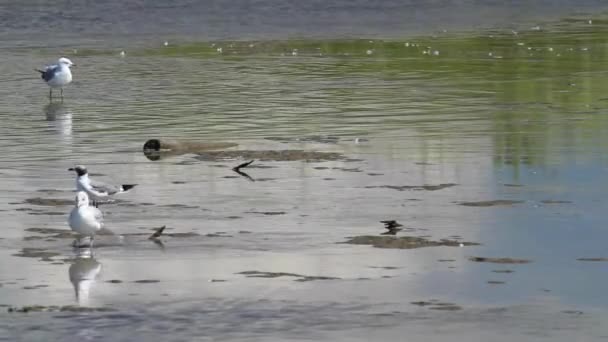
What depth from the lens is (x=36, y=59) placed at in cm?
3316

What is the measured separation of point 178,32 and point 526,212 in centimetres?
2661

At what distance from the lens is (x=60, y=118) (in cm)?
2311

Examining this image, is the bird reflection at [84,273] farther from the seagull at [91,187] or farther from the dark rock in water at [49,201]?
the dark rock in water at [49,201]

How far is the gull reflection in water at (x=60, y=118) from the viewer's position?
846 inches

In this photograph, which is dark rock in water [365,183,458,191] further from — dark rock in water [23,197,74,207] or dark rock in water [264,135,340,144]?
dark rock in water [264,135,340,144]

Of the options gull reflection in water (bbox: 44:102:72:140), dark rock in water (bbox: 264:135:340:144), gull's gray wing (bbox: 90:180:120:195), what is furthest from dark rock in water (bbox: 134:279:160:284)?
gull reflection in water (bbox: 44:102:72:140)

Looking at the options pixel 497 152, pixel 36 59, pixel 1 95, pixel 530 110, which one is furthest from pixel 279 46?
pixel 497 152

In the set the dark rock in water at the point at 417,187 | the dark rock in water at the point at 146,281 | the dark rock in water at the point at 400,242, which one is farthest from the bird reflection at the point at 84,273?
→ the dark rock in water at the point at 417,187

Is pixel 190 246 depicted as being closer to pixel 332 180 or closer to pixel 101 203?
pixel 101 203

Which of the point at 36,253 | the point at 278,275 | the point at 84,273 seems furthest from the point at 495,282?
the point at 36,253

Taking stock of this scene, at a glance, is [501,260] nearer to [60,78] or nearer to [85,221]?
[85,221]

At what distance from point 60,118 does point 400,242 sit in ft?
34.4

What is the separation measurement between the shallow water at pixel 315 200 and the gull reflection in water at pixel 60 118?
57 mm

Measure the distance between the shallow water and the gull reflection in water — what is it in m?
0.06
